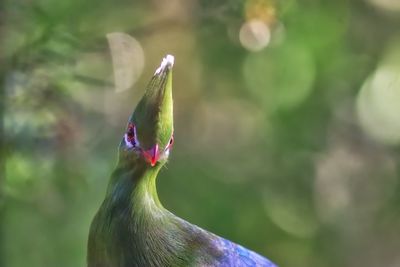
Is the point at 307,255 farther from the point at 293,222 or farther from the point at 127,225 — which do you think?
the point at 127,225

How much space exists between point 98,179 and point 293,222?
0.75 metres

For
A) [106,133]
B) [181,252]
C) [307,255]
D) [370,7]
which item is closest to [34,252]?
[106,133]

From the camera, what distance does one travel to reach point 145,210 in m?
0.90

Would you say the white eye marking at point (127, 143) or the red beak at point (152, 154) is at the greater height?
the white eye marking at point (127, 143)

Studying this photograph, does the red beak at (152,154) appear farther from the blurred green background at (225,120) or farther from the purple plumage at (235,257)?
the blurred green background at (225,120)

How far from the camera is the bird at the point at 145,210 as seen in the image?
31.8 inches

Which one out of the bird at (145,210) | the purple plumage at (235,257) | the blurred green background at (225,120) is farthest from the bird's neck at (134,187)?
the blurred green background at (225,120)

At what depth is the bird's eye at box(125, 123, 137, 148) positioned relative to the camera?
2.72 feet

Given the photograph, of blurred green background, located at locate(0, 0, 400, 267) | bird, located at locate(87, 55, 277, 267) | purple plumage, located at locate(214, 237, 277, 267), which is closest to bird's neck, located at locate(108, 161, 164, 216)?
bird, located at locate(87, 55, 277, 267)

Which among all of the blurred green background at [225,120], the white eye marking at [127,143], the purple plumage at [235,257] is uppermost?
the blurred green background at [225,120]

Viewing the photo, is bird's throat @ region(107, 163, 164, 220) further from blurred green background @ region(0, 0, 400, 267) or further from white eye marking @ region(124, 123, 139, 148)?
blurred green background @ region(0, 0, 400, 267)

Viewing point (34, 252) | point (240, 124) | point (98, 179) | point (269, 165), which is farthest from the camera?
point (240, 124)

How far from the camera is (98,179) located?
6.14 feet

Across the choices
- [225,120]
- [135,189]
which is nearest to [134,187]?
[135,189]
